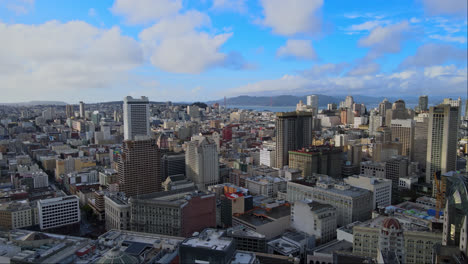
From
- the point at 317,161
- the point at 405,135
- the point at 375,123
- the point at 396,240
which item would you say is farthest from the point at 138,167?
the point at 375,123

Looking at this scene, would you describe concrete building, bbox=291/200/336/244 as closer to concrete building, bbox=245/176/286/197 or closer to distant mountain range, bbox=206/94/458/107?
A: concrete building, bbox=245/176/286/197

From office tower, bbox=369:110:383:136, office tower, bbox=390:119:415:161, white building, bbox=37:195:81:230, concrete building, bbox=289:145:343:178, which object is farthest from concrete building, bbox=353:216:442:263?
office tower, bbox=369:110:383:136

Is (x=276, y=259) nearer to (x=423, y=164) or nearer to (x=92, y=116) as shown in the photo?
(x=423, y=164)

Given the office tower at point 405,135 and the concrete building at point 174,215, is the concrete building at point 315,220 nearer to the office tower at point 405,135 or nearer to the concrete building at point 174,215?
the concrete building at point 174,215

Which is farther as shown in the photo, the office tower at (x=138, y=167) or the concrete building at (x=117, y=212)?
→ the office tower at (x=138, y=167)

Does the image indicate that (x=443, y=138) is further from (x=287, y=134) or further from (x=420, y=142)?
(x=287, y=134)

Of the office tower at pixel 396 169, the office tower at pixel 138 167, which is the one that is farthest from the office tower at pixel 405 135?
the office tower at pixel 138 167
